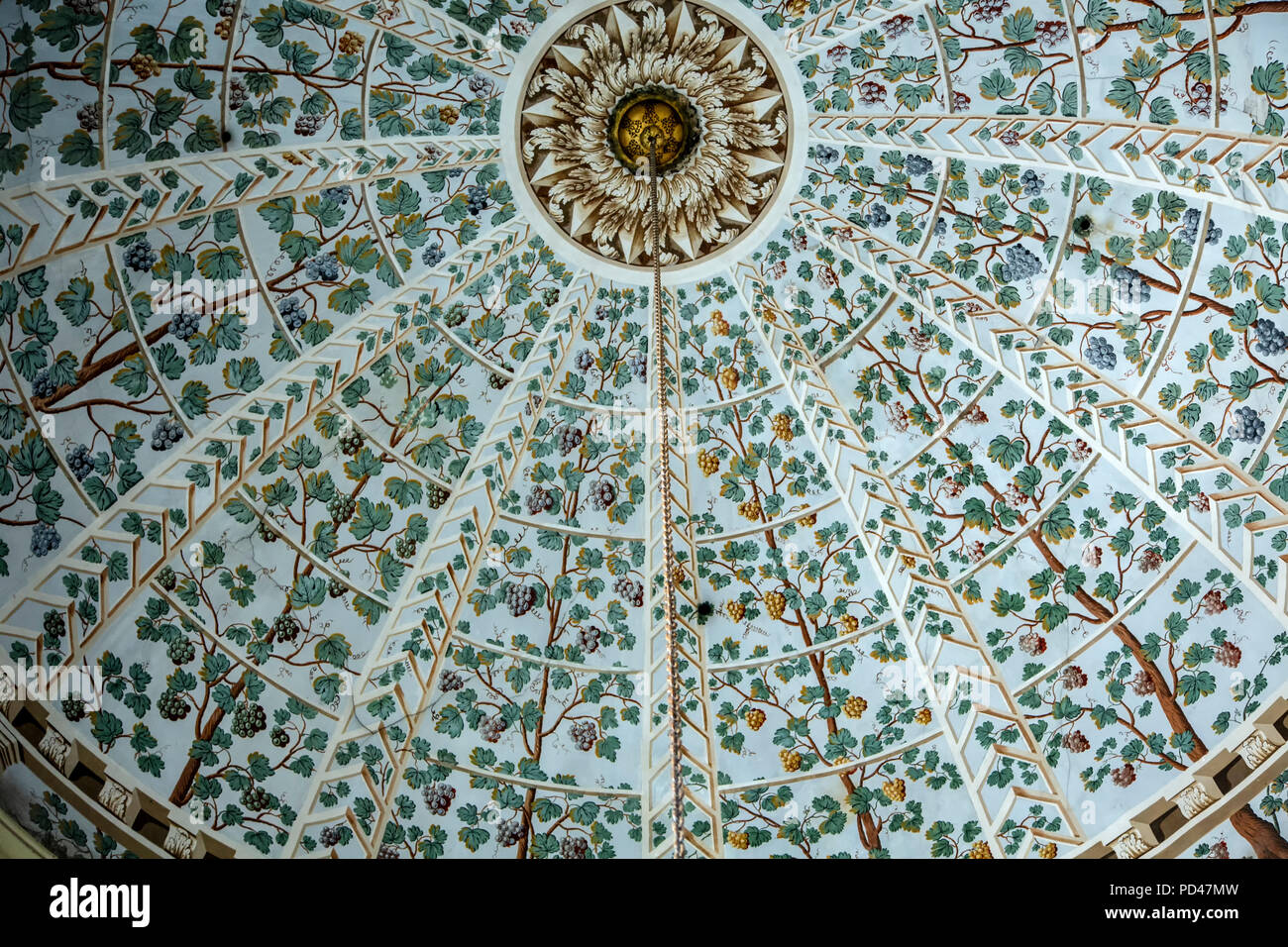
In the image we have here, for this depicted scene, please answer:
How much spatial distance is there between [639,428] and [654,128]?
2709mm

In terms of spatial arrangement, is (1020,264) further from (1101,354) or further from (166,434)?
(166,434)

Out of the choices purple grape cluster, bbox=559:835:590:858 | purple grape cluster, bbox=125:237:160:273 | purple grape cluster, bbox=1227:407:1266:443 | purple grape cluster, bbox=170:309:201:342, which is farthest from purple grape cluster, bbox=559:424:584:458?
purple grape cluster, bbox=1227:407:1266:443

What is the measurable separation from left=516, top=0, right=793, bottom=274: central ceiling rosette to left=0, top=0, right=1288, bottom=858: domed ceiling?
0.12ft

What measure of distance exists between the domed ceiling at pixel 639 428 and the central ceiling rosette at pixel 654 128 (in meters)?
0.04

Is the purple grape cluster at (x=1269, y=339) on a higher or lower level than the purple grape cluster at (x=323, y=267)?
lower

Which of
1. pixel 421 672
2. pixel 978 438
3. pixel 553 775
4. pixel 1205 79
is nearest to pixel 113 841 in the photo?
pixel 421 672

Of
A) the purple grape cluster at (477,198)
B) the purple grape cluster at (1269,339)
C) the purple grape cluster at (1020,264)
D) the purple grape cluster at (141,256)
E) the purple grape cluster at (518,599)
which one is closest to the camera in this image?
the purple grape cluster at (1269,339)

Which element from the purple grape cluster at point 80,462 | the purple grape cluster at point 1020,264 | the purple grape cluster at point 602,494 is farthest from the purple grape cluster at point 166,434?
the purple grape cluster at point 1020,264

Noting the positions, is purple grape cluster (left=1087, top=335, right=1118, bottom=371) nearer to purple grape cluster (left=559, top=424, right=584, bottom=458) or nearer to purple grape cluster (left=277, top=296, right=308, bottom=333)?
purple grape cluster (left=559, top=424, right=584, bottom=458)

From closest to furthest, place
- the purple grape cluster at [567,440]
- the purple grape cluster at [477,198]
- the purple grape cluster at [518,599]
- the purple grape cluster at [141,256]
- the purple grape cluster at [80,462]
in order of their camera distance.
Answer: the purple grape cluster at [80,462] < the purple grape cluster at [141,256] < the purple grape cluster at [477,198] < the purple grape cluster at [518,599] < the purple grape cluster at [567,440]

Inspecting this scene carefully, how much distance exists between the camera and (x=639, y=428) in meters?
10.0

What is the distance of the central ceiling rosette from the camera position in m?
8.82

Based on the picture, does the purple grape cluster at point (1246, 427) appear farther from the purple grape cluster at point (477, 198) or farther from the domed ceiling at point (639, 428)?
the purple grape cluster at point (477, 198)

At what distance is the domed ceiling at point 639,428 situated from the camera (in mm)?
7879
